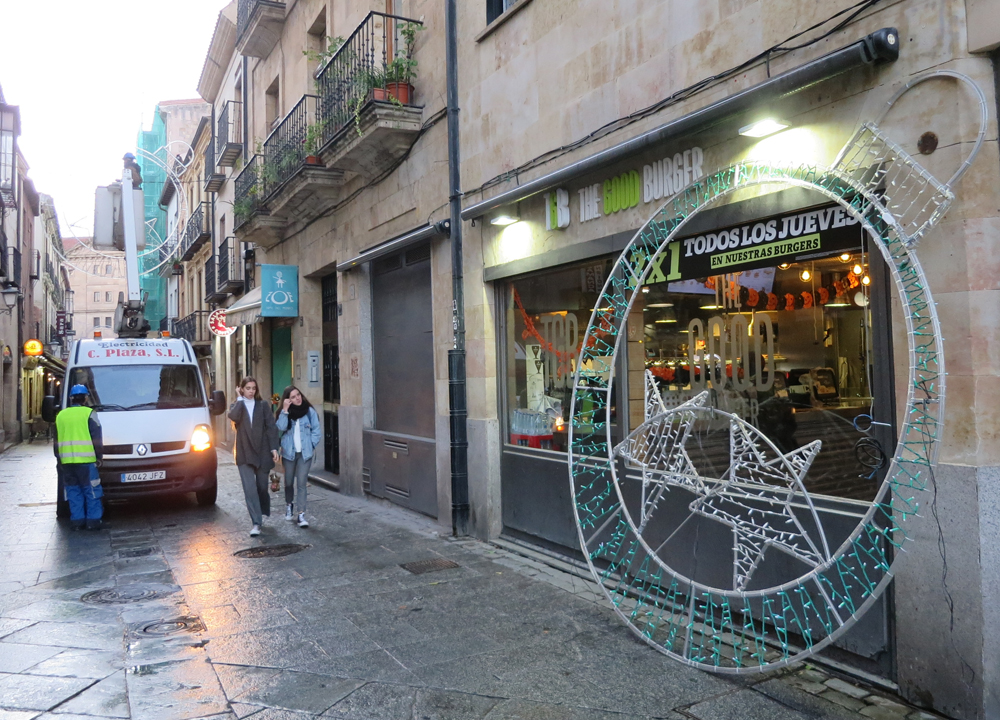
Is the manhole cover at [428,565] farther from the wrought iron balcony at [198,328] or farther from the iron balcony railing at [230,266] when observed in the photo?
the wrought iron balcony at [198,328]

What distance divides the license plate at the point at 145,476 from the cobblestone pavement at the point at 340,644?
60.5 inches

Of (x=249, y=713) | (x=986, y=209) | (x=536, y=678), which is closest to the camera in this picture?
(x=986, y=209)

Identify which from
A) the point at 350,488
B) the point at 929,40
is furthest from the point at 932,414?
the point at 350,488

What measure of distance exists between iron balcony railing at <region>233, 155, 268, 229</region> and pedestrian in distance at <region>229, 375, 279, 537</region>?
661 centimetres

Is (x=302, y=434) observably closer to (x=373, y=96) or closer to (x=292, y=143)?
(x=373, y=96)

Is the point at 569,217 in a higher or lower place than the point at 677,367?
higher

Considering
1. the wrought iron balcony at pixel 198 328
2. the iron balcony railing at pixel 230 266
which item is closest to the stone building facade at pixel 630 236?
the iron balcony railing at pixel 230 266

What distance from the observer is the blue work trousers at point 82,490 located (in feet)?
31.8

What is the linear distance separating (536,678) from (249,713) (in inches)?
62.9

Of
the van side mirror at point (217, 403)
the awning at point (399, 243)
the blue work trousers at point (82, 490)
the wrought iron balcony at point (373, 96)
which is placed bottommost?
the blue work trousers at point (82, 490)

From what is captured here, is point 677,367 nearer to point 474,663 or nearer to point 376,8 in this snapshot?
point 474,663

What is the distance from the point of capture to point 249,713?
4215mm

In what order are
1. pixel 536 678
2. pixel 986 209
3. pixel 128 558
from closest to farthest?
pixel 986 209, pixel 536 678, pixel 128 558

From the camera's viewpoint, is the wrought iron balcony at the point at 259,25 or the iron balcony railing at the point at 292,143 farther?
the wrought iron balcony at the point at 259,25
